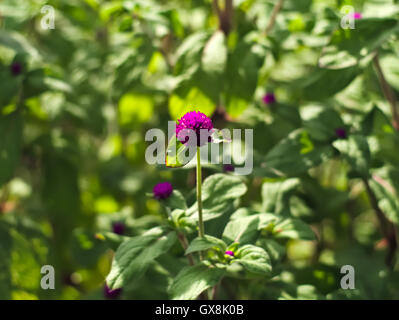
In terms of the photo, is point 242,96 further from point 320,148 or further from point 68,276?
point 68,276

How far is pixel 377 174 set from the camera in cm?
101

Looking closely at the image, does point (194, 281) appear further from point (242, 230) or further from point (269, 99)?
point (269, 99)

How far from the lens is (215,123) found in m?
1.20

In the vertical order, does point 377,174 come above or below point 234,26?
below

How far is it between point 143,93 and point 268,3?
42cm

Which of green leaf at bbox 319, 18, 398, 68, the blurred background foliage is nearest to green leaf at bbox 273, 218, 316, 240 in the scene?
the blurred background foliage

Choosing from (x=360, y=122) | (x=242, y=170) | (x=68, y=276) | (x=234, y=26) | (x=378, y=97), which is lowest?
(x=68, y=276)

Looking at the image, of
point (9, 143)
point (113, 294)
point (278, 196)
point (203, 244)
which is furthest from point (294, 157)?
point (9, 143)

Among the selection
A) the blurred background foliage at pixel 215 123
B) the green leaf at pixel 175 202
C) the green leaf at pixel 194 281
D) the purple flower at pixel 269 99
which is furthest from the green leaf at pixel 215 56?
the green leaf at pixel 194 281

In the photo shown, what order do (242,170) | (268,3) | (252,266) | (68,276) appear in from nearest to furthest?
(252,266) < (242,170) < (268,3) < (68,276)

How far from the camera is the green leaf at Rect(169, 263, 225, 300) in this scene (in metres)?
0.65

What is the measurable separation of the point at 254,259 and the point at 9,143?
26.9 inches

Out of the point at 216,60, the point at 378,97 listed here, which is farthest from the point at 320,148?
the point at 378,97

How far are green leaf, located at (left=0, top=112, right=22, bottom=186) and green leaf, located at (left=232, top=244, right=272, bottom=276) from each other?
61cm
